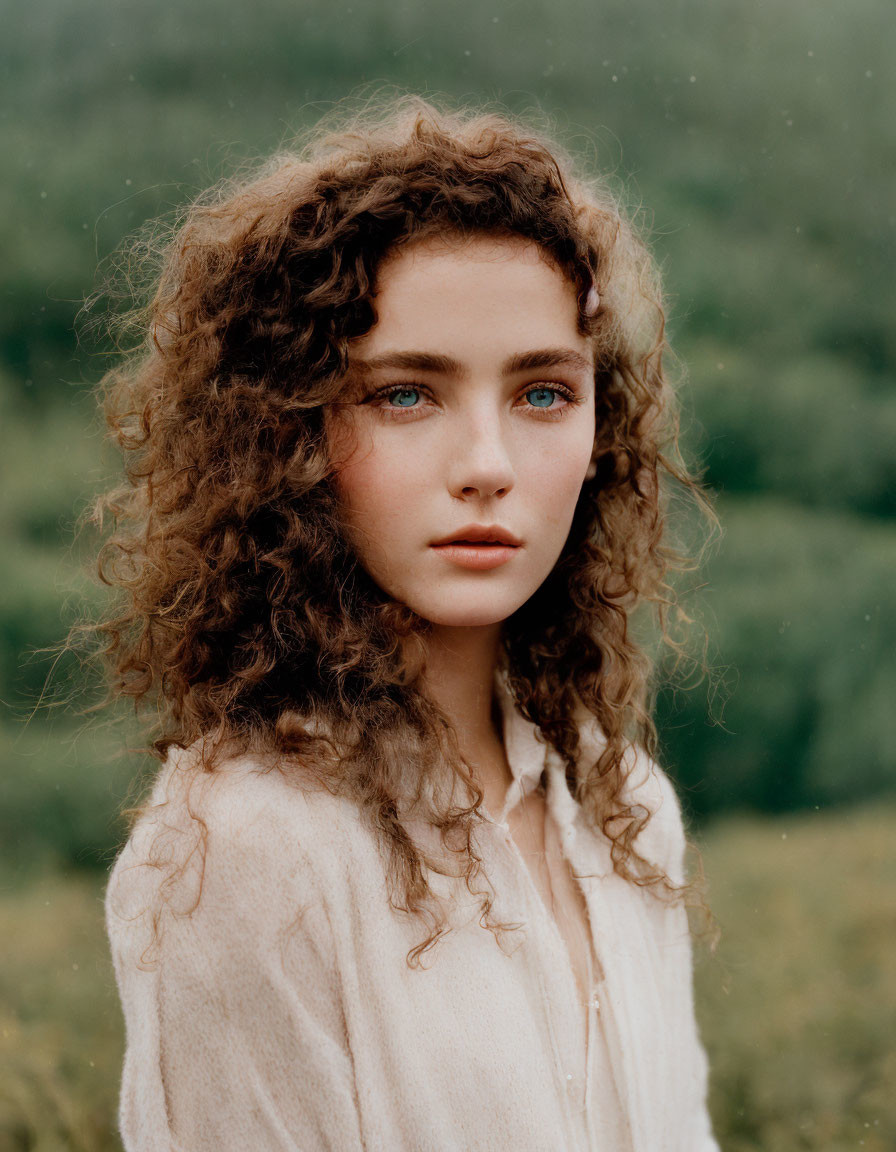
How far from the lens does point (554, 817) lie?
124 cm

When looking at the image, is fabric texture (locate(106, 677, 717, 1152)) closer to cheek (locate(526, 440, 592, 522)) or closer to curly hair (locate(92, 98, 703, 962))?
curly hair (locate(92, 98, 703, 962))

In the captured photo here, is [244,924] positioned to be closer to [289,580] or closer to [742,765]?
[289,580]

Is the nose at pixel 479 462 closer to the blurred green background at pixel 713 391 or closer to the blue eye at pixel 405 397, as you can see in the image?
the blue eye at pixel 405 397

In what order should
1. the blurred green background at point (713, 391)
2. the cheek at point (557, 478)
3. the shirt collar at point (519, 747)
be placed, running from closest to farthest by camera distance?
the cheek at point (557, 478), the shirt collar at point (519, 747), the blurred green background at point (713, 391)

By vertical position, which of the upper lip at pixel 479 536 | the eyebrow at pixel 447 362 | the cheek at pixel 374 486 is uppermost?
the eyebrow at pixel 447 362

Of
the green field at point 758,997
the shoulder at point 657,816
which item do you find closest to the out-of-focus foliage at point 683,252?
the green field at point 758,997

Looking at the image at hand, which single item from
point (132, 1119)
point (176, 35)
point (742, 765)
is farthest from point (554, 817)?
point (176, 35)

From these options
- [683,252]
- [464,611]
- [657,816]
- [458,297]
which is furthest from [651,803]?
[683,252]

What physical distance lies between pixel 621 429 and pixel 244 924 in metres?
0.67

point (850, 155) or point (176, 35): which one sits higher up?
point (176, 35)

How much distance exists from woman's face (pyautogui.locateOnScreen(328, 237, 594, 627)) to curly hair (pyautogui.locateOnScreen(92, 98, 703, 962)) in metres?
0.02

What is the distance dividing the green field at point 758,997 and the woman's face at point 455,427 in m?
1.38

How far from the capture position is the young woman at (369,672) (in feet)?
3.19

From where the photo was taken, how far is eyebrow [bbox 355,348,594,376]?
102 centimetres
